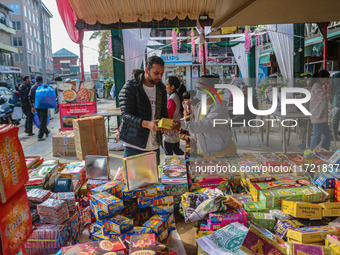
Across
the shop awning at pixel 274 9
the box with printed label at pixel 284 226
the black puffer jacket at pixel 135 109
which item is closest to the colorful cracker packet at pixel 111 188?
the black puffer jacket at pixel 135 109

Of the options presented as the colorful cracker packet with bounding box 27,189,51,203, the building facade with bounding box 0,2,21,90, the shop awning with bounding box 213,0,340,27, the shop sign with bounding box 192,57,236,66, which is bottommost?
the colorful cracker packet with bounding box 27,189,51,203

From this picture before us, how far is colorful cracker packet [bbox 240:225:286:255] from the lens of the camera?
1548 millimetres

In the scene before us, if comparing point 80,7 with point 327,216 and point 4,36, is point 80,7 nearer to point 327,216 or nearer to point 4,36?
point 327,216

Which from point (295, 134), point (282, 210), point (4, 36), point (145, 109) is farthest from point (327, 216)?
point (4, 36)

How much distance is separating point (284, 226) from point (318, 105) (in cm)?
Answer: 334

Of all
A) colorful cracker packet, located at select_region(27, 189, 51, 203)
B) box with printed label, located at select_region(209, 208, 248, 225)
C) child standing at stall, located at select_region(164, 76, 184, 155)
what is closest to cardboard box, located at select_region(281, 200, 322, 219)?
box with printed label, located at select_region(209, 208, 248, 225)

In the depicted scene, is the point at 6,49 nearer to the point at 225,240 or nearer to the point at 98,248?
the point at 98,248

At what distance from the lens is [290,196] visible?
7.57 ft

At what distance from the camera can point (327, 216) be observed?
2.15 meters

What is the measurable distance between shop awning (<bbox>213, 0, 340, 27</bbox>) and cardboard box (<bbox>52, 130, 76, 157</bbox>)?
4530 millimetres

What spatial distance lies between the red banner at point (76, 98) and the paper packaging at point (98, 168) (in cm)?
337

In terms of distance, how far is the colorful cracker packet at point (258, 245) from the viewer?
5.08 feet

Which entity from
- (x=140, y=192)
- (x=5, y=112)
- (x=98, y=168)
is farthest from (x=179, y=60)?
(x=140, y=192)

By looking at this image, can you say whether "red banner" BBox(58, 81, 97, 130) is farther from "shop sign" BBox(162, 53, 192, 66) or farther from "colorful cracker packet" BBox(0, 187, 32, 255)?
"shop sign" BBox(162, 53, 192, 66)
